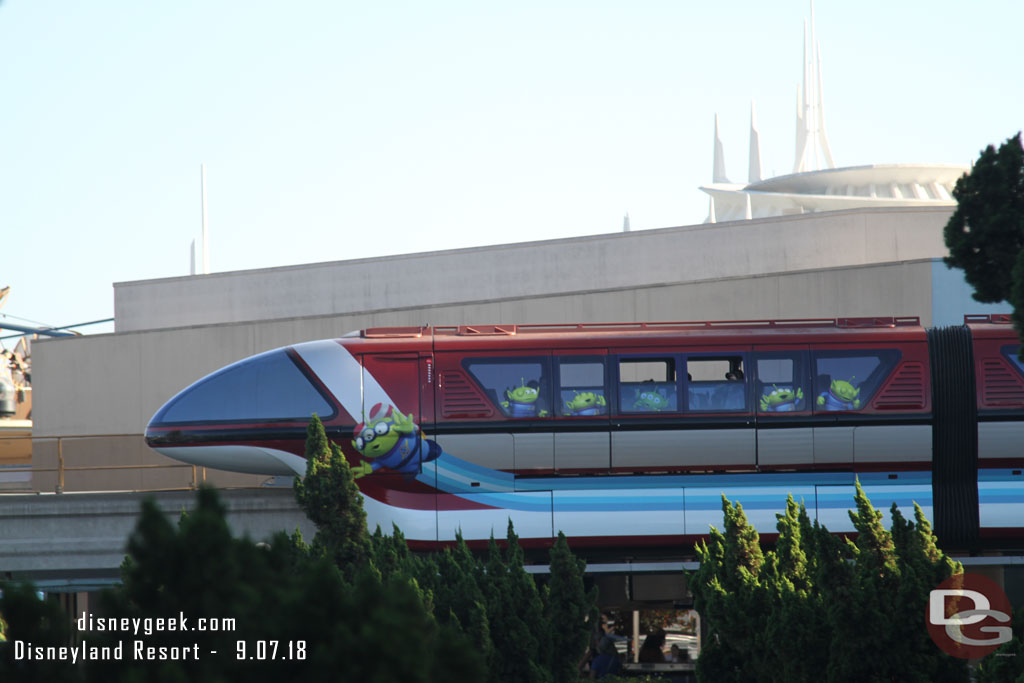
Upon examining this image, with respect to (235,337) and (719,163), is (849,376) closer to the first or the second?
(235,337)

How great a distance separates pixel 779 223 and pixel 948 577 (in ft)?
67.9

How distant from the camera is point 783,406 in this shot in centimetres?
1748

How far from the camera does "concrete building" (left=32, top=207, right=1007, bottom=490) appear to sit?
25.7 m

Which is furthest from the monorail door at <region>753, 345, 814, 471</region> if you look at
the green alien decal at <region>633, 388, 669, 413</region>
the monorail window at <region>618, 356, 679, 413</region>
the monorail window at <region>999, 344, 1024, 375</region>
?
the monorail window at <region>999, 344, 1024, 375</region>

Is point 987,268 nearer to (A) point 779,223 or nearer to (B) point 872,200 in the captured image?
(A) point 779,223

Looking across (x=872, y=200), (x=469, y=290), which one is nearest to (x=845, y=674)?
(x=469, y=290)

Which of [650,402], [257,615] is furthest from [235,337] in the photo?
[257,615]

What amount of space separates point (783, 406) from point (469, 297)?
61.5 feet

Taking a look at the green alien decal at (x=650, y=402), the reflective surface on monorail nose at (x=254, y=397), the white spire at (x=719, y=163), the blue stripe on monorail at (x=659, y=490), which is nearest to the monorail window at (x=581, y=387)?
the green alien decal at (x=650, y=402)

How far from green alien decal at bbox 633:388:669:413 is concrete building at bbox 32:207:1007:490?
9149 mm

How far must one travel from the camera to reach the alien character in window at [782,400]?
57.4 ft

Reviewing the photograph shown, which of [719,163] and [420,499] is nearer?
[420,499]

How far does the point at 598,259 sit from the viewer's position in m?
33.3

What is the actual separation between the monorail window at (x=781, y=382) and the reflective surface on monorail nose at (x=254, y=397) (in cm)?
663
